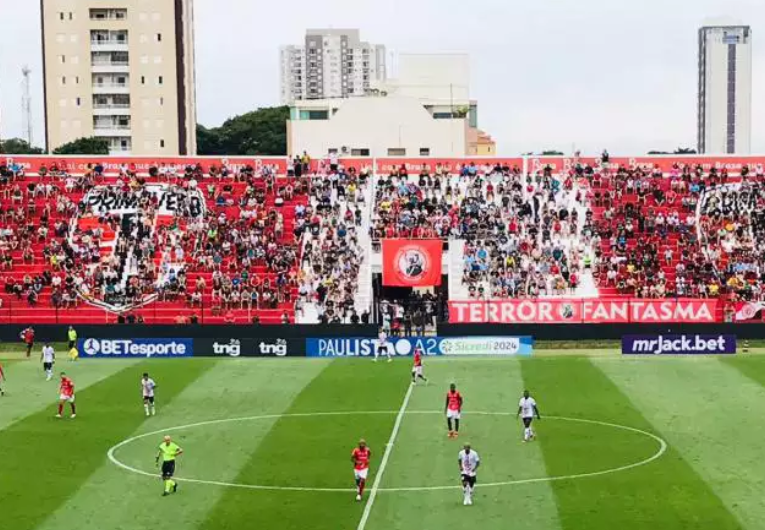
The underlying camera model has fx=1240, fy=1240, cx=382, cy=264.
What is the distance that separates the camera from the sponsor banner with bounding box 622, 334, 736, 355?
6050 centimetres

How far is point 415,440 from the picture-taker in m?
38.8

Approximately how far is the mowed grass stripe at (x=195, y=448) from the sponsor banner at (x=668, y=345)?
15.5 meters

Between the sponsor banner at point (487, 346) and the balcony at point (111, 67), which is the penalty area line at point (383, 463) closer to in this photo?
the sponsor banner at point (487, 346)

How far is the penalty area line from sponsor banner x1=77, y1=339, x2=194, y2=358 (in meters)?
16.1

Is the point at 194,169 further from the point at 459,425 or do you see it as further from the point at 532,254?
the point at 459,425

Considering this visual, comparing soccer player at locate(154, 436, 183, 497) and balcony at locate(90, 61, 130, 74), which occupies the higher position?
balcony at locate(90, 61, 130, 74)

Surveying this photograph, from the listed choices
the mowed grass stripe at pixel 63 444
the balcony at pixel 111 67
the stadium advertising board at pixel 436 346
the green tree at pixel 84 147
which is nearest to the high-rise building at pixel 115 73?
the balcony at pixel 111 67

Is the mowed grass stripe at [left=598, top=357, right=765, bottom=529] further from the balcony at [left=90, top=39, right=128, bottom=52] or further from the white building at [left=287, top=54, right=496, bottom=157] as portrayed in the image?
the balcony at [left=90, top=39, right=128, bottom=52]

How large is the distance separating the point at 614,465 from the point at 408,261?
3754 centimetres

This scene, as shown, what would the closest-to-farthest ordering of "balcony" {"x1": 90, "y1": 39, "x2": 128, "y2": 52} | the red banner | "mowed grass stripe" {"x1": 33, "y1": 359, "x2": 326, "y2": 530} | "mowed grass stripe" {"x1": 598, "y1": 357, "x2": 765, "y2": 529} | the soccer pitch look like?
1. the soccer pitch
2. "mowed grass stripe" {"x1": 33, "y1": 359, "x2": 326, "y2": 530}
3. "mowed grass stripe" {"x1": 598, "y1": 357, "x2": 765, "y2": 529}
4. the red banner
5. "balcony" {"x1": 90, "y1": 39, "x2": 128, "y2": 52}

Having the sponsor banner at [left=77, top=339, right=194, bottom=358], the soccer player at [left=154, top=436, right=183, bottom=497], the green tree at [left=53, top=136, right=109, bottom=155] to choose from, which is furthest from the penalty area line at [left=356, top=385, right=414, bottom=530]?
the green tree at [left=53, top=136, right=109, bottom=155]

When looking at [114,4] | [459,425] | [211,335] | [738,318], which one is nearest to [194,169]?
[211,335]

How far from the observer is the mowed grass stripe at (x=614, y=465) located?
94.8 ft

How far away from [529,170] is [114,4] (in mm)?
69701
